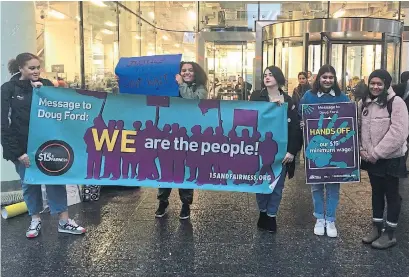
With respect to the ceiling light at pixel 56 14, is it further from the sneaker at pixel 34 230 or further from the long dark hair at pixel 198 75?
the sneaker at pixel 34 230

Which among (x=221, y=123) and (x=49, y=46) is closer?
(x=221, y=123)

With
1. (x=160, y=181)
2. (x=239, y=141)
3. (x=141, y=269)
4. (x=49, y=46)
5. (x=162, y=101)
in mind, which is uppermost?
(x=49, y=46)

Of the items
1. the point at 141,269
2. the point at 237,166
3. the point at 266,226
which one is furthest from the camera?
the point at 266,226

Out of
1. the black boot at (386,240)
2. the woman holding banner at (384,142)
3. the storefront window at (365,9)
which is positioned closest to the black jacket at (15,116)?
the woman holding banner at (384,142)

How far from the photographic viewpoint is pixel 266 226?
4.68 meters

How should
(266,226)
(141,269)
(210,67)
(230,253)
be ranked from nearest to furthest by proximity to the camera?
(141,269), (230,253), (266,226), (210,67)

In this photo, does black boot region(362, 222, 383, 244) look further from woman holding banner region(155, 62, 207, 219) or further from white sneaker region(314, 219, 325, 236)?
woman holding banner region(155, 62, 207, 219)

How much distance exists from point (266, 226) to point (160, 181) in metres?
1.22

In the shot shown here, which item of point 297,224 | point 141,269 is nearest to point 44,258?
point 141,269

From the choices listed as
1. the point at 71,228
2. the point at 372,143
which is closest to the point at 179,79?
the point at 71,228

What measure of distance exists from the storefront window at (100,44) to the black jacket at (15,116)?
186 inches

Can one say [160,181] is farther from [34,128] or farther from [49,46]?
[49,46]

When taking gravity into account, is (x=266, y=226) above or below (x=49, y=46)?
below

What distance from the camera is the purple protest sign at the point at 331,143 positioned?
14.2 feet
